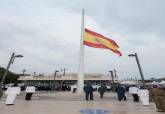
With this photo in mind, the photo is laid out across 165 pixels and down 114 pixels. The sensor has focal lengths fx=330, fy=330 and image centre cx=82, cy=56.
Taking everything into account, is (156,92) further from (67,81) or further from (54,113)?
(67,81)

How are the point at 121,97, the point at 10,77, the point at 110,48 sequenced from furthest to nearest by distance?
the point at 10,77 → the point at 110,48 → the point at 121,97

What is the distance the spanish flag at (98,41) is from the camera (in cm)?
3541

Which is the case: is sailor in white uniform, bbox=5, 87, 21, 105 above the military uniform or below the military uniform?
above

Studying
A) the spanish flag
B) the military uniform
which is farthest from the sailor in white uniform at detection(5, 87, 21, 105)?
the spanish flag

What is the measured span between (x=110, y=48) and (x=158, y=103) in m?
18.2

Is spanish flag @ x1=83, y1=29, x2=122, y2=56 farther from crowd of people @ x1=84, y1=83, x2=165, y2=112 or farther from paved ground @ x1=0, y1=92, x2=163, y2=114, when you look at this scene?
paved ground @ x1=0, y1=92, x2=163, y2=114

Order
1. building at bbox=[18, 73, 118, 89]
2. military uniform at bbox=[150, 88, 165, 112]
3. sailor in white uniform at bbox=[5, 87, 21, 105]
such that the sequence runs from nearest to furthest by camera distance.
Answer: military uniform at bbox=[150, 88, 165, 112] → sailor in white uniform at bbox=[5, 87, 21, 105] → building at bbox=[18, 73, 118, 89]

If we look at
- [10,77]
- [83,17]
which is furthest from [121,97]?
[10,77]

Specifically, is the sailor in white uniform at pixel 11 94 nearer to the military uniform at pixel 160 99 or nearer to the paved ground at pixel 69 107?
the paved ground at pixel 69 107

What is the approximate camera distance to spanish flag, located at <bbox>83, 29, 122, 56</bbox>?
3541 centimetres

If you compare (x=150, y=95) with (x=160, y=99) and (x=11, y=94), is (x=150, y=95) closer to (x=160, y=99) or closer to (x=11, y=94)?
(x=160, y=99)

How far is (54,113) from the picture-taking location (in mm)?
15938

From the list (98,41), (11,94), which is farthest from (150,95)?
(98,41)

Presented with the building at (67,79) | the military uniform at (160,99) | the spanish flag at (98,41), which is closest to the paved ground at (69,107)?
the military uniform at (160,99)
